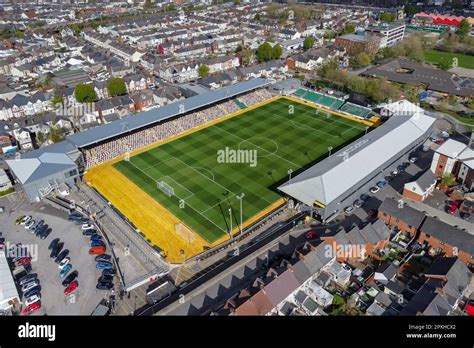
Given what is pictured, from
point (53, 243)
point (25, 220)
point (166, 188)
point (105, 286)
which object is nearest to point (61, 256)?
point (53, 243)

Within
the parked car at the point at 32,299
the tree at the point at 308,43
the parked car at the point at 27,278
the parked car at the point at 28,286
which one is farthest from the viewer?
the tree at the point at 308,43

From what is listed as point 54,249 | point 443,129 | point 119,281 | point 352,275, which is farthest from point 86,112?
point 443,129

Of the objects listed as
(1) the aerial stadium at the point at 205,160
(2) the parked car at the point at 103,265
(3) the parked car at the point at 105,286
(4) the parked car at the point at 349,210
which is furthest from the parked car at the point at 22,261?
(4) the parked car at the point at 349,210

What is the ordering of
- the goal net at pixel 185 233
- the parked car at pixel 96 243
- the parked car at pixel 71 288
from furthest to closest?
the goal net at pixel 185 233 → the parked car at pixel 96 243 → the parked car at pixel 71 288

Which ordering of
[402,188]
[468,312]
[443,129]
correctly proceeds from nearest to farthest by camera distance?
[468,312] → [402,188] → [443,129]

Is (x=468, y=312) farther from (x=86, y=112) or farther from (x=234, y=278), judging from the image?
(x=86, y=112)

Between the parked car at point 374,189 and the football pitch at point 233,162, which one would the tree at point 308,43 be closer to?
the football pitch at point 233,162

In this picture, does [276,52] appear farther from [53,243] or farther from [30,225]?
[53,243]

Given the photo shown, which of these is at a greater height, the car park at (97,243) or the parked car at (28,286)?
the parked car at (28,286)
